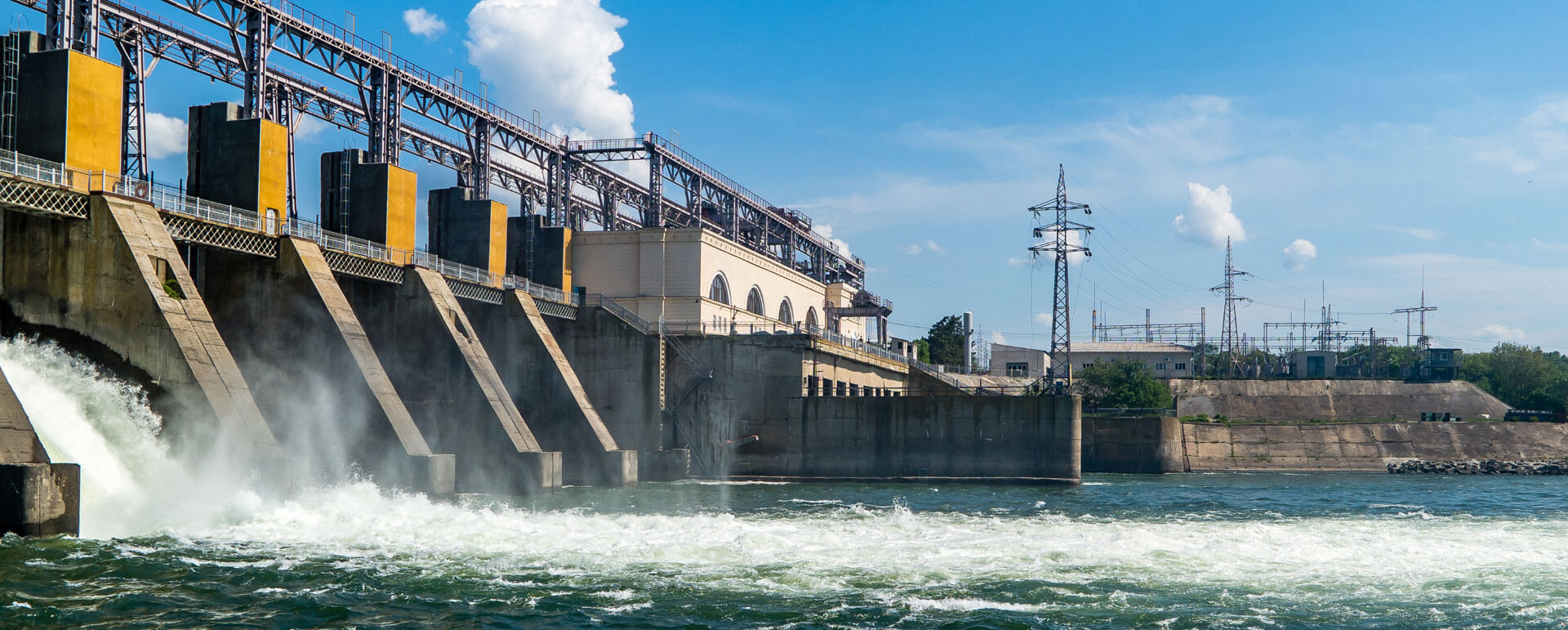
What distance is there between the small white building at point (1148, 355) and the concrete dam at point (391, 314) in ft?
202

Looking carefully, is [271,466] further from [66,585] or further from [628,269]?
[628,269]

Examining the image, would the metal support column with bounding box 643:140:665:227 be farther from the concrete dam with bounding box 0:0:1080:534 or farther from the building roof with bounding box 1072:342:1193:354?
the building roof with bounding box 1072:342:1193:354

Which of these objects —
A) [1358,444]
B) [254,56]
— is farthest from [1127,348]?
[254,56]

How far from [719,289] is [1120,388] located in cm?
3504

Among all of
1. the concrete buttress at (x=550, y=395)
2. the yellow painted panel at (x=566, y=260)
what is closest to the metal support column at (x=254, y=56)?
the concrete buttress at (x=550, y=395)

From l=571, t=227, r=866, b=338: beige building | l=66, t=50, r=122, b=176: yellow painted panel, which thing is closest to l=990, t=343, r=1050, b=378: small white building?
l=571, t=227, r=866, b=338: beige building

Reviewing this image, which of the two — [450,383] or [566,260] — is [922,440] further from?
[566,260]

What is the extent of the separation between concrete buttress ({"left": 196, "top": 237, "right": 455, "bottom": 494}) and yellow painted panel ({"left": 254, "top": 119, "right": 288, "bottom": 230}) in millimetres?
2023

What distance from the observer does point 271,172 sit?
4078 cm

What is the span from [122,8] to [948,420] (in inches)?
1396

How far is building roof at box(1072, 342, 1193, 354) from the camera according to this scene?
13062 centimetres

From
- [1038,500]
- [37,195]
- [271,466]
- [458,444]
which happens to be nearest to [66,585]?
[271,466]

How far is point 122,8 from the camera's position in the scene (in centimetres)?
4006

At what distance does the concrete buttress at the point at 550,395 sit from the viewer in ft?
158
